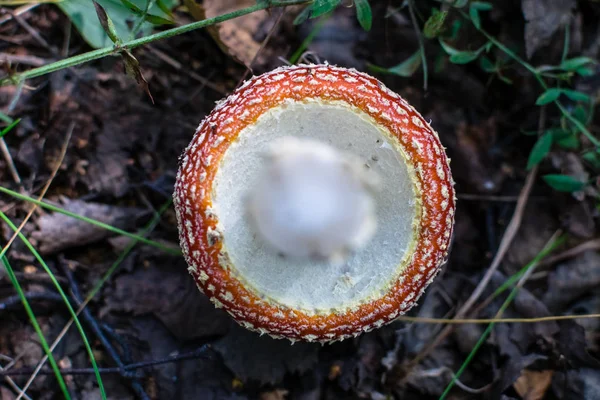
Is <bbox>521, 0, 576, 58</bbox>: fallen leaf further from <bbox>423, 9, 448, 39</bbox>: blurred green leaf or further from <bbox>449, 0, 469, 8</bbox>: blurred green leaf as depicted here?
<bbox>423, 9, 448, 39</bbox>: blurred green leaf

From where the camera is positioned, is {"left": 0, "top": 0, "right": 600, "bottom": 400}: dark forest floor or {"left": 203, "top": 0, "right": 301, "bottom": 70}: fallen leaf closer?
{"left": 0, "top": 0, "right": 600, "bottom": 400}: dark forest floor

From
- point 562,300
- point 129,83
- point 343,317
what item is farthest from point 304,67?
point 562,300

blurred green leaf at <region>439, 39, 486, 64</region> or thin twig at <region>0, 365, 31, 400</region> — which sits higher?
blurred green leaf at <region>439, 39, 486, 64</region>

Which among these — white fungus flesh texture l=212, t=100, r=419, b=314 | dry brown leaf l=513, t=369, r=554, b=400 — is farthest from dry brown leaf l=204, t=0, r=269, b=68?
dry brown leaf l=513, t=369, r=554, b=400

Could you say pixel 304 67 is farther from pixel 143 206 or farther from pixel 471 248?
pixel 471 248

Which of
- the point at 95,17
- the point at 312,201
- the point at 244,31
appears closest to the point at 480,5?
the point at 244,31
